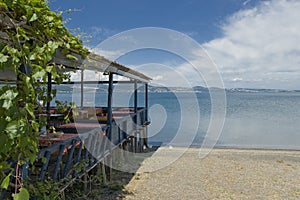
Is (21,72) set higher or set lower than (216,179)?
higher

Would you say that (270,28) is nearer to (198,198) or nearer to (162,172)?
(162,172)

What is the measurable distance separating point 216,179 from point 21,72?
20.7ft

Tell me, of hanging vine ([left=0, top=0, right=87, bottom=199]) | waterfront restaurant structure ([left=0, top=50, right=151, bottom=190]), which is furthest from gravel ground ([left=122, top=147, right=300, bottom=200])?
hanging vine ([left=0, top=0, right=87, bottom=199])

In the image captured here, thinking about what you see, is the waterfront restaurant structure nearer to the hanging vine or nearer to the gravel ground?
the hanging vine

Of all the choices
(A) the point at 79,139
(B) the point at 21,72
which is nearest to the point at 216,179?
(A) the point at 79,139

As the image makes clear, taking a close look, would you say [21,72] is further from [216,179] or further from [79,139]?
[216,179]

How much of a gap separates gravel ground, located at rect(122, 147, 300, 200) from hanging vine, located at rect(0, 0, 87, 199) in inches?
168

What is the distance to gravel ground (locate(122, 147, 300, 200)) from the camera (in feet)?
18.7

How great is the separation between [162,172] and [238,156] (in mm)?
4382

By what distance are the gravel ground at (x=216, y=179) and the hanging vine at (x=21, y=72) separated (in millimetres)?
4277

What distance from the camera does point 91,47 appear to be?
127 inches

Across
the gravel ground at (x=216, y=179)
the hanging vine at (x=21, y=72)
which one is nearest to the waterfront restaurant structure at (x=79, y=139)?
the hanging vine at (x=21, y=72)

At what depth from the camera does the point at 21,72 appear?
1.54 metres

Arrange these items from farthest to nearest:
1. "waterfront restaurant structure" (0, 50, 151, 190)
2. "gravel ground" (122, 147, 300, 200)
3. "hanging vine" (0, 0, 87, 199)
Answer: "gravel ground" (122, 147, 300, 200), "waterfront restaurant structure" (0, 50, 151, 190), "hanging vine" (0, 0, 87, 199)
